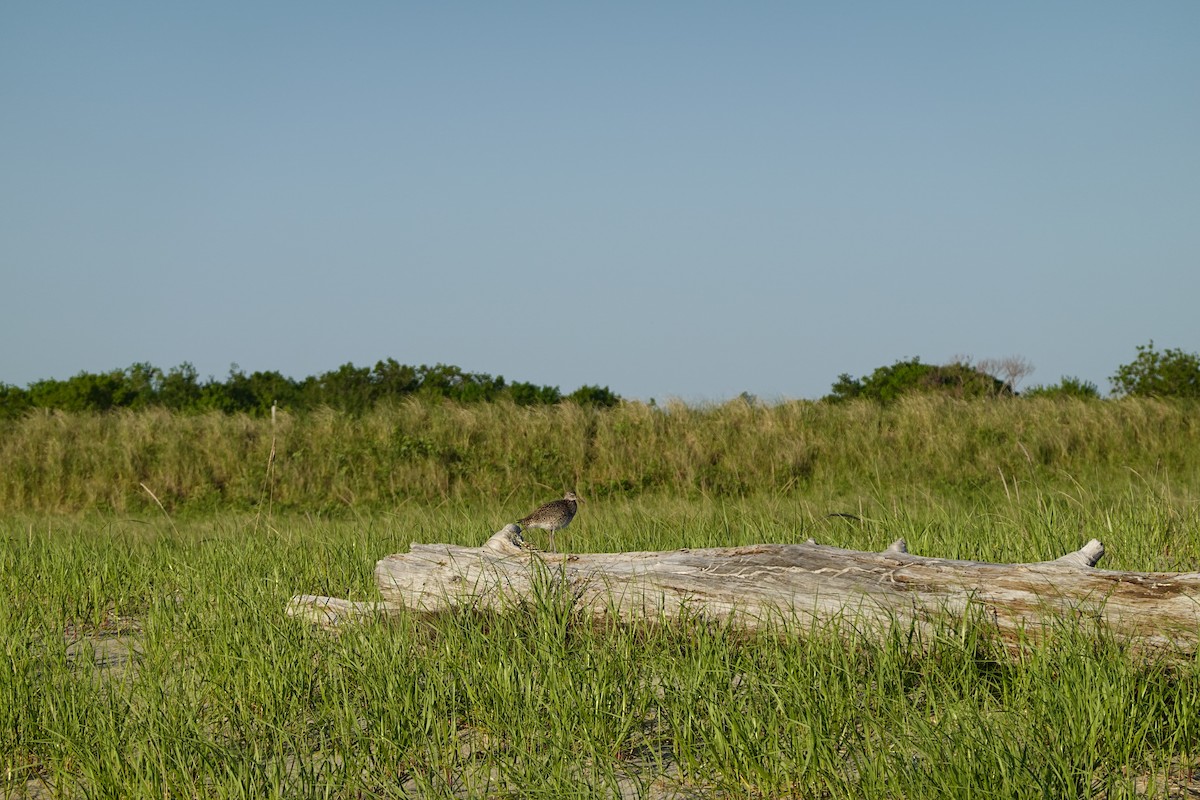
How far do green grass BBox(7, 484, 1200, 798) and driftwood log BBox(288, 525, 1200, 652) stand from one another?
0.37 feet

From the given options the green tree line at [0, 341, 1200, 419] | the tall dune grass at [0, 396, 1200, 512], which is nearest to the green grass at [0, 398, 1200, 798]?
the tall dune grass at [0, 396, 1200, 512]

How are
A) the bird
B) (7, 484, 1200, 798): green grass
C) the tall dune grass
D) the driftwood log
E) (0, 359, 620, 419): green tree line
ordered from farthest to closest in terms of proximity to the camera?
(0, 359, 620, 419): green tree line, the tall dune grass, the bird, the driftwood log, (7, 484, 1200, 798): green grass

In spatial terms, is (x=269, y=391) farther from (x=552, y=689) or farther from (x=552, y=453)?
(x=552, y=689)

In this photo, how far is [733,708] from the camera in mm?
3137

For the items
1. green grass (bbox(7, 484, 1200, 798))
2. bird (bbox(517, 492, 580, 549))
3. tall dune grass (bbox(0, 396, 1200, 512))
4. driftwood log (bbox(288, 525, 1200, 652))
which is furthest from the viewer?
tall dune grass (bbox(0, 396, 1200, 512))

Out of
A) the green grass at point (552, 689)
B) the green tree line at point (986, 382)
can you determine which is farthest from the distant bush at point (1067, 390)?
the green grass at point (552, 689)

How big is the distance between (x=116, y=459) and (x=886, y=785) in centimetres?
1365

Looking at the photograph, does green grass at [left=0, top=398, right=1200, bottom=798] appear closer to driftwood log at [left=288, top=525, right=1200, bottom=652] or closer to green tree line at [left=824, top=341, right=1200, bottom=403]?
driftwood log at [left=288, top=525, right=1200, bottom=652]

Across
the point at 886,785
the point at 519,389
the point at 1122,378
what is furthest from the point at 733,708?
the point at 1122,378

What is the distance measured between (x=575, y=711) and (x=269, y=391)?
1922 cm

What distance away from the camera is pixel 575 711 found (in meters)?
3.31

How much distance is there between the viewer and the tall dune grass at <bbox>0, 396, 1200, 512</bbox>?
13.6m

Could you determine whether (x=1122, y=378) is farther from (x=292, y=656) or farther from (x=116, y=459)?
(x=292, y=656)

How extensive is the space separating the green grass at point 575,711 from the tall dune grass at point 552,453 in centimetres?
871
